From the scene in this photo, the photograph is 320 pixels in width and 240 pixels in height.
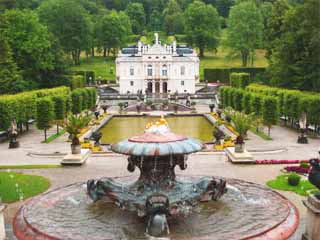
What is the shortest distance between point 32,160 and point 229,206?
16602 millimetres

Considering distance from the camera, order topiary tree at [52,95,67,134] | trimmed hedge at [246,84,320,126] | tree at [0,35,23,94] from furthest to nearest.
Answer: tree at [0,35,23,94], topiary tree at [52,95,67,134], trimmed hedge at [246,84,320,126]

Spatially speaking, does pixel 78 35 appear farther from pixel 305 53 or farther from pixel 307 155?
pixel 307 155

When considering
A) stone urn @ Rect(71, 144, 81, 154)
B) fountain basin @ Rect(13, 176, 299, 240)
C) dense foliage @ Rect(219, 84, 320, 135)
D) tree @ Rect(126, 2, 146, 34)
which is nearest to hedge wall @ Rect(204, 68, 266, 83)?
dense foliage @ Rect(219, 84, 320, 135)

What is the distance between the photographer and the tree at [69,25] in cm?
9262

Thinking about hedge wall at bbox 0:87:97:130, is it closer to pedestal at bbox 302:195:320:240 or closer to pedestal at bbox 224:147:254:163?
pedestal at bbox 224:147:254:163

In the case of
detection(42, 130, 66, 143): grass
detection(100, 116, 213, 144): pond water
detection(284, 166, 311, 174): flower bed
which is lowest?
detection(100, 116, 213, 144): pond water

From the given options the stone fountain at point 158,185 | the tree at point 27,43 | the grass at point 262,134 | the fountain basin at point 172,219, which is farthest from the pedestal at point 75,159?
the tree at point 27,43

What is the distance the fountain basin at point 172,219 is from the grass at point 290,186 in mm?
3785

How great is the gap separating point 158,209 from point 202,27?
94955mm

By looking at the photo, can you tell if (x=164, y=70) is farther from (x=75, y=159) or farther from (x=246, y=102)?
(x=75, y=159)

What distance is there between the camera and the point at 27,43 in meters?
54.2

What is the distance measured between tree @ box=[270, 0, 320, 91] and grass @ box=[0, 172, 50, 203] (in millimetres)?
33906

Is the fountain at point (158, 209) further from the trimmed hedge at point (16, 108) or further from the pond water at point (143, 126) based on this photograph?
the trimmed hedge at point (16, 108)

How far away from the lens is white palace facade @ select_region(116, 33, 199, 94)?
263 feet
